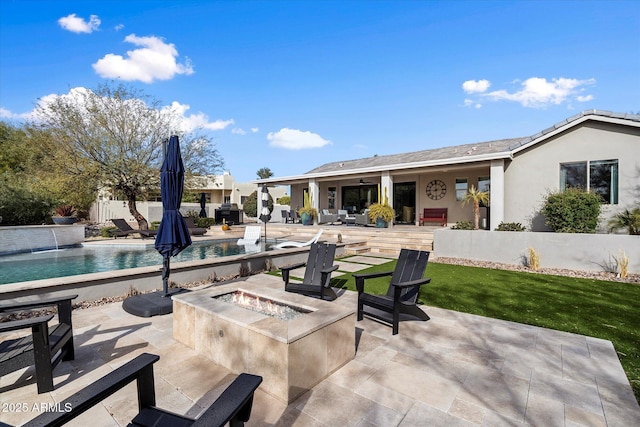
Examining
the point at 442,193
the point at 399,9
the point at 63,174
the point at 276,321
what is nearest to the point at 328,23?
the point at 399,9

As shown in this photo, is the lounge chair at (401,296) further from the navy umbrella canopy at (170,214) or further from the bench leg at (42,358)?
the bench leg at (42,358)

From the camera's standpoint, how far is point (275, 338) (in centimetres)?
252

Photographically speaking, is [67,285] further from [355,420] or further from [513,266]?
[513,266]

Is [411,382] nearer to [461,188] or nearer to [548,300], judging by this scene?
[548,300]

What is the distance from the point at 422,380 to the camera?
2826mm

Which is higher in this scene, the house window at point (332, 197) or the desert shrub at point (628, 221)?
the house window at point (332, 197)

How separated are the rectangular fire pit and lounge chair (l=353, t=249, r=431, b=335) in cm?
92

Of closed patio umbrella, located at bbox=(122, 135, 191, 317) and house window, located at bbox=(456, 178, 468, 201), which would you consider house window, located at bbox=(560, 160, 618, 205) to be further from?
closed patio umbrella, located at bbox=(122, 135, 191, 317)

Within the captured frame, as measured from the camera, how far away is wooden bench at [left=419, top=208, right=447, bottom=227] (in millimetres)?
15201

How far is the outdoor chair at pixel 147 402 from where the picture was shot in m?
1.30

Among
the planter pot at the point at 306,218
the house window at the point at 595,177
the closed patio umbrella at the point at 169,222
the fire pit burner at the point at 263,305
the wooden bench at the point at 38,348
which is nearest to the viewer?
the wooden bench at the point at 38,348

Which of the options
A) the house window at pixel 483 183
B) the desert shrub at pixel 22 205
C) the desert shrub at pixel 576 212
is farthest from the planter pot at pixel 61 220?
the house window at pixel 483 183

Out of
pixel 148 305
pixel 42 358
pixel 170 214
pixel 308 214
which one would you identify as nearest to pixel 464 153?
pixel 308 214

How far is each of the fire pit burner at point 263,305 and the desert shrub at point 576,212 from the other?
28.6 feet
